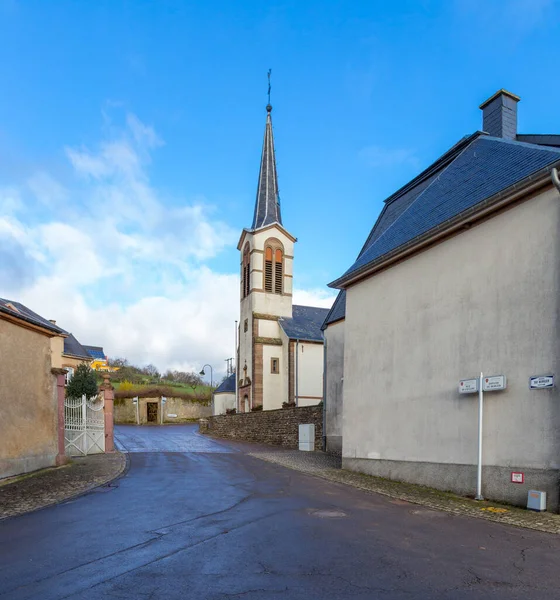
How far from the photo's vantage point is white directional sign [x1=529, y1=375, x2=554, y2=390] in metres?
8.69

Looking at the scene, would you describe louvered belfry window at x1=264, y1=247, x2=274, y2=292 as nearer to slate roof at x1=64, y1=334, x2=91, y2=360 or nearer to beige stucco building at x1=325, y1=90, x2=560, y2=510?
slate roof at x1=64, y1=334, x2=91, y2=360

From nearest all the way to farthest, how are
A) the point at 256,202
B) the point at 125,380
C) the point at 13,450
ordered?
the point at 13,450
the point at 256,202
the point at 125,380

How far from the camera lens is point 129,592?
4.36 meters

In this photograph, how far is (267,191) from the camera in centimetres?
4288

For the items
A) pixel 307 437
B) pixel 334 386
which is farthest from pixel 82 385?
pixel 334 386

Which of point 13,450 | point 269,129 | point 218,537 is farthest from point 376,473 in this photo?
point 269,129

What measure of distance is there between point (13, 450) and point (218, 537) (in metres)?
8.11

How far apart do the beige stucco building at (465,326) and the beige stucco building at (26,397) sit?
8.03 m

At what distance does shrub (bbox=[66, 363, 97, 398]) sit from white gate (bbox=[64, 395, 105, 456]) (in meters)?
7.31

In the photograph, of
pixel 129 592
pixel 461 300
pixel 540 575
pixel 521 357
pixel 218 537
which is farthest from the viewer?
pixel 461 300

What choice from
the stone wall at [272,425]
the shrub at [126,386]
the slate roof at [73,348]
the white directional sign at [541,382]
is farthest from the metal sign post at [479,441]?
the shrub at [126,386]

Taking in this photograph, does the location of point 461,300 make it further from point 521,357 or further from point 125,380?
point 125,380

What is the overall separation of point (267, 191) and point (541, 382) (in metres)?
35.9

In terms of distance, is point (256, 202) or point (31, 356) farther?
point (256, 202)
